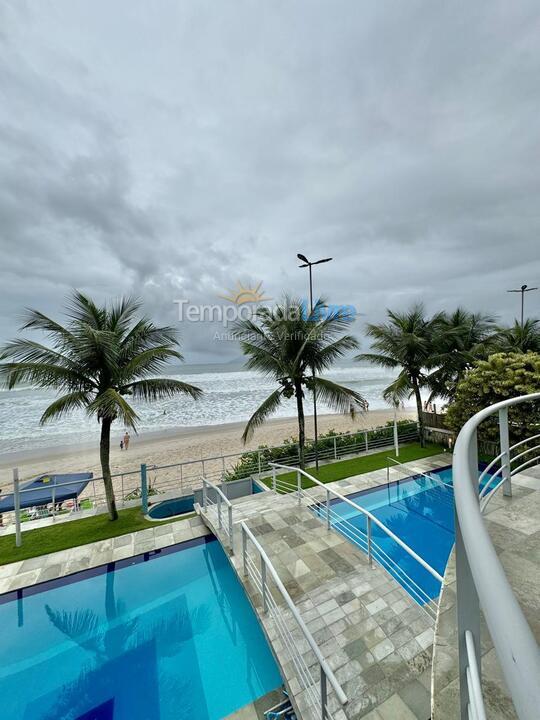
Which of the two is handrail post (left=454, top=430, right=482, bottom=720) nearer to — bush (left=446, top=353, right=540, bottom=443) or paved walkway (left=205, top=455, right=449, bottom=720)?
paved walkway (left=205, top=455, right=449, bottom=720)

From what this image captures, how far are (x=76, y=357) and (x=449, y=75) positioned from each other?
11913 mm

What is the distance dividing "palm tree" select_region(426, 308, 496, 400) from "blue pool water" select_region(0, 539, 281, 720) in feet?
41.8

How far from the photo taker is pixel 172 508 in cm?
1018

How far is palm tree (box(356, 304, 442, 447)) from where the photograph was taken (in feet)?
48.5

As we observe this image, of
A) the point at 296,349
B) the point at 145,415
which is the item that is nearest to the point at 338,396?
the point at 296,349

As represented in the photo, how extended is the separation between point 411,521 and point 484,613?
1026 centimetres

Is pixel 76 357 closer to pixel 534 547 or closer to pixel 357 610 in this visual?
pixel 357 610

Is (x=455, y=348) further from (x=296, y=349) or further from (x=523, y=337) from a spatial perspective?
(x=296, y=349)

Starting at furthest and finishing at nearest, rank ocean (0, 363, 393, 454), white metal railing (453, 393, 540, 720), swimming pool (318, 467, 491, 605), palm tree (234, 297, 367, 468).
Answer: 1. ocean (0, 363, 393, 454)
2. palm tree (234, 297, 367, 468)
3. swimming pool (318, 467, 491, 605)
4. white metal railing (453, 393, 540, 720)

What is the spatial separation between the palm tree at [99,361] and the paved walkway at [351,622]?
4523mm

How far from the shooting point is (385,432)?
15.7 m

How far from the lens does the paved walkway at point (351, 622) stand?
350cm

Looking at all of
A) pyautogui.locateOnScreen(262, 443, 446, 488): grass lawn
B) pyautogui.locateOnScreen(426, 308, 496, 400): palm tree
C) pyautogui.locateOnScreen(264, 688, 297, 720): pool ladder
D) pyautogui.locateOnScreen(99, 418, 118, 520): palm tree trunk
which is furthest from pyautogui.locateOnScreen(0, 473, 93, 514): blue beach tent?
pyautogui.locateOnScreen(426, 308, 496, 400): palm tree

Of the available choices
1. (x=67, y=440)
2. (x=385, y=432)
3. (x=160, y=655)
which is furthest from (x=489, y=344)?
(x=67, y=440)
